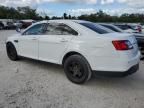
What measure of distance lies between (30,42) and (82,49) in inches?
84.9

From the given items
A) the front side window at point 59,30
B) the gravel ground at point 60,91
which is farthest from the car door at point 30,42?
the gravel ground at point 60,91

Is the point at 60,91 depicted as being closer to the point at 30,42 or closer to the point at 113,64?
the point at 113,64

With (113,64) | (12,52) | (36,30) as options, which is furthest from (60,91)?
(12,52)

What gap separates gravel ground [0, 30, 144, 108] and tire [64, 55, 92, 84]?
170mm

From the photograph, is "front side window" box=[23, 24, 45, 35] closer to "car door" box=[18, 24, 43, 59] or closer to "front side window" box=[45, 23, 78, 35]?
"car door" box=[18, 24, 43, 59]

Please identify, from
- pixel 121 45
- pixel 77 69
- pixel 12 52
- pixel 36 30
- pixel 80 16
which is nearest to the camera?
pixel 121 45

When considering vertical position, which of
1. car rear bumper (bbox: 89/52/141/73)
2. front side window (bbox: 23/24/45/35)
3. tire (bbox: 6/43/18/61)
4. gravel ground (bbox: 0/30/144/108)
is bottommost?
gravel ground (bbox: 0/30/144/108)

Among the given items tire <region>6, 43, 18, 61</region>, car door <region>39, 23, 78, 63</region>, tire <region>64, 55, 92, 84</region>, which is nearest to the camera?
tire <region>64, 55, 92, 84</region>

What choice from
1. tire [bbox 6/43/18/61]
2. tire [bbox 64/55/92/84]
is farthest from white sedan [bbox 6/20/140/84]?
tire [bbox 6/43/18/61]

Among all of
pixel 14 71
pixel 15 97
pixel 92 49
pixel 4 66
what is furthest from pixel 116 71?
pixel 4 66

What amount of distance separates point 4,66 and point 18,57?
68cm

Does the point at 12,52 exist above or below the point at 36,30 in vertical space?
below

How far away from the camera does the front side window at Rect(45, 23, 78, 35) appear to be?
210 inches

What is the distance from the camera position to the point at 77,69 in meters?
5.09
